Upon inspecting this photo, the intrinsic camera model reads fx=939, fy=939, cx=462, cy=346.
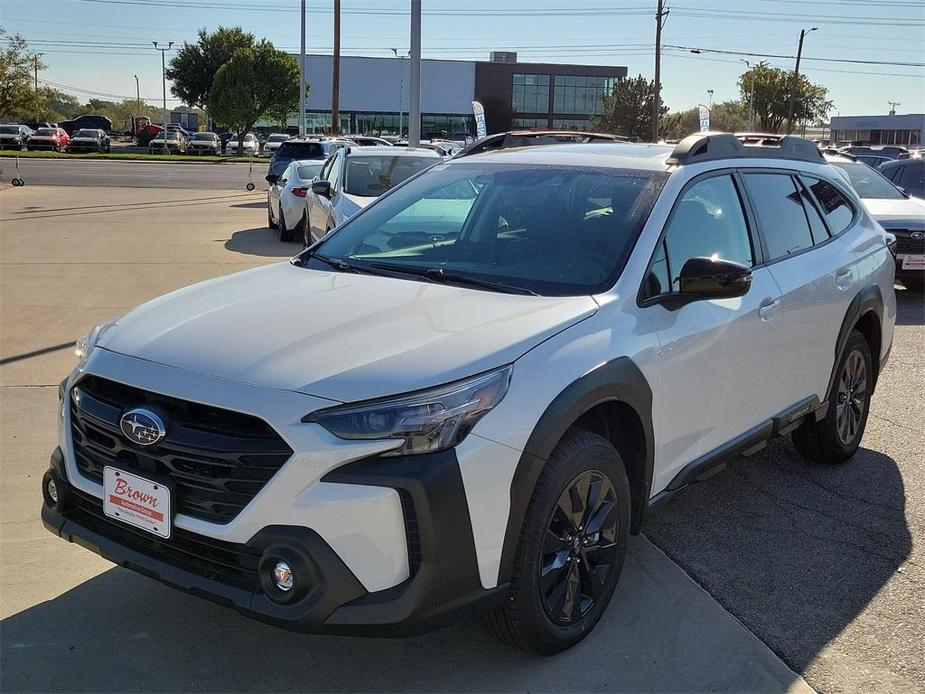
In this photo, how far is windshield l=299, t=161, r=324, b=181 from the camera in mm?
15711

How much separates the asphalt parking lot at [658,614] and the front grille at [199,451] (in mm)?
734

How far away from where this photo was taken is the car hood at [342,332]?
2.83 meters

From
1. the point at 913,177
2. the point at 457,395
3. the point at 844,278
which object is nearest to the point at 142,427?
the point at 457,395

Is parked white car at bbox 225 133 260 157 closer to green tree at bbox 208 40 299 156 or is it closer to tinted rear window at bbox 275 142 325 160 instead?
green tree at bbox 208 40 299 156

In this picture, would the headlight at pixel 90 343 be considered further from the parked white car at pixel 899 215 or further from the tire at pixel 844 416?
the parked white car at pixel 899 215

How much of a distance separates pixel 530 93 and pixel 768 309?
304ft

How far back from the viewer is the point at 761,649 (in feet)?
11.2

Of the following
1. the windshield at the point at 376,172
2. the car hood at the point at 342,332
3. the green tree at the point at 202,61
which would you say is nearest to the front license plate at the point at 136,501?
the car hood at the point at 342,332

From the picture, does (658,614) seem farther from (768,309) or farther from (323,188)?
(323,188)

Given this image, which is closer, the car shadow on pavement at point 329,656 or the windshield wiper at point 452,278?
the car shadow on pavement at point 329,656

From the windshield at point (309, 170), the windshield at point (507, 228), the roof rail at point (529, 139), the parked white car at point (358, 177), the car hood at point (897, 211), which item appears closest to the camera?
the windshield at point (507, 228)

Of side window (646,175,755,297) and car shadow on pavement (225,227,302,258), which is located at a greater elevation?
side window (646,175,755,297)

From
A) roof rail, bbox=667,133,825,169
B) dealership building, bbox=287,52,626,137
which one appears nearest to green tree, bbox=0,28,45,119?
dealership building, bbox=287,52,626,137

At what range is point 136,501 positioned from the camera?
296 cm
